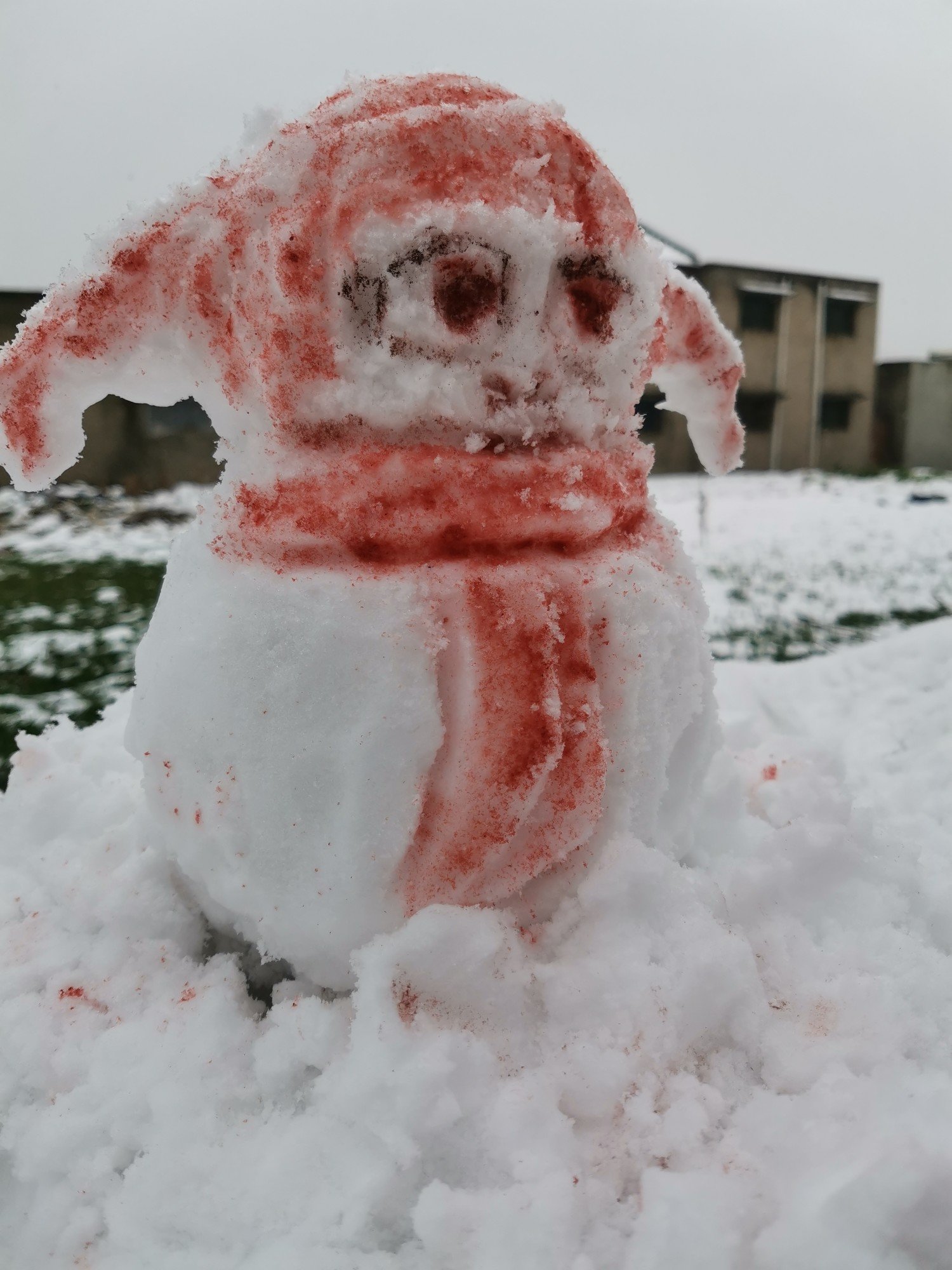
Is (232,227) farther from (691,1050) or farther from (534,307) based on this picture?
(691,1050)

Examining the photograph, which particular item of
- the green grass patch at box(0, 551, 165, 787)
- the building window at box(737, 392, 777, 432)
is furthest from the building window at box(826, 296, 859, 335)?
the green grass patch at box(0, 551, 165, 787)

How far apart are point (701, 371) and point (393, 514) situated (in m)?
0.55

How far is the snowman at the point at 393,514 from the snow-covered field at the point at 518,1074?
Answer: 0.29 feet

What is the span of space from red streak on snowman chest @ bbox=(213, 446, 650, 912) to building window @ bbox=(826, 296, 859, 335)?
12.3 metres

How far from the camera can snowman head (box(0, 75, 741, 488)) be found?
77 cm

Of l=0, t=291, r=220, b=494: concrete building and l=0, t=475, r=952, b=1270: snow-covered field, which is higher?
l=0, t=291, r=220, b=494: concrete building

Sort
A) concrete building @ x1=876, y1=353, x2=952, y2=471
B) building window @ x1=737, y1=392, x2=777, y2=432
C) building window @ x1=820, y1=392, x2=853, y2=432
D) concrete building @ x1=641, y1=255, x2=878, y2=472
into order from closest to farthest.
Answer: concrete building @ x1=641, y1=255, x2=878, y2=472, building window @ x1=737, y1=392, x2=777, y2=432, building window @ x1=820, y1=392, x2=853, y2=432, concrete building @ x1=876, y1=353, x2=952, y2=471

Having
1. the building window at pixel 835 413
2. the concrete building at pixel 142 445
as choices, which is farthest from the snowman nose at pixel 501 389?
the building window at pixel 835 413

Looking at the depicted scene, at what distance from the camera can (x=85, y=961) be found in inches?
36.3

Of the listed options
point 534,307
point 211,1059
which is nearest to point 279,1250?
point 211,1059

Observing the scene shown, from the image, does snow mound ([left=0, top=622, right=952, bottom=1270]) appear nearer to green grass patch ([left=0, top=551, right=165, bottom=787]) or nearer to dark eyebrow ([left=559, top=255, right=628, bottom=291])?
dark eyebrow ([left=559, top=255, right=628, bottom=291])

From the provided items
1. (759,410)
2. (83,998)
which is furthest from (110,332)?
(759,410)

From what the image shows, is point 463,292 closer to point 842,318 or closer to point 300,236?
point 300,236

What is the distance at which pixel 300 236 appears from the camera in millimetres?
769
